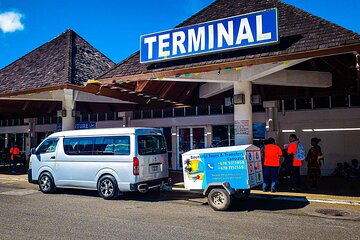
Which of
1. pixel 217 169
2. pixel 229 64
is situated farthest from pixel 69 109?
pixel 217 169

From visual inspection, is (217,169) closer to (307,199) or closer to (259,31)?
(307,199)

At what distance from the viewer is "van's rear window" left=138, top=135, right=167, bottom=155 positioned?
31.0ft

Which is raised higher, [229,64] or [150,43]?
[150,43]

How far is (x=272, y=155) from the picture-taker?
33.4ft

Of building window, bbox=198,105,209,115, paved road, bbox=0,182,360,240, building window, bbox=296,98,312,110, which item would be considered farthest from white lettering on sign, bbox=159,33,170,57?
building window, bbox=296,98,312,110

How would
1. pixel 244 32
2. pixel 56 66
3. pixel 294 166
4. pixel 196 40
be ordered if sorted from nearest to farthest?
pixel 244 32 < pixel 294 166 < pixel 196 40 < pixel 56 66

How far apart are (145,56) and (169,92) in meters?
3.59

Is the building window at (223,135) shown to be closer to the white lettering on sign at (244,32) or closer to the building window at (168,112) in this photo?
the building window at (168,112)

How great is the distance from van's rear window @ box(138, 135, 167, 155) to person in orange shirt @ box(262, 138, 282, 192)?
3.33 meters

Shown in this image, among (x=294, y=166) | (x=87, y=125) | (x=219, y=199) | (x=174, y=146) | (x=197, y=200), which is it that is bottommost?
(x=197, y=200)

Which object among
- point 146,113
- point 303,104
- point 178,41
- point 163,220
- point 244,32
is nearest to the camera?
point 163,220

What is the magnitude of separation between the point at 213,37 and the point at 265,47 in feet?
5.61

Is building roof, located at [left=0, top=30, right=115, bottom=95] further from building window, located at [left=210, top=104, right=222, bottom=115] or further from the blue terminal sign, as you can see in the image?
building window, located at [left=210, top=104, right=222, bottom=115]

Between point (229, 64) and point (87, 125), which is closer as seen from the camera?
point (229, 64)
